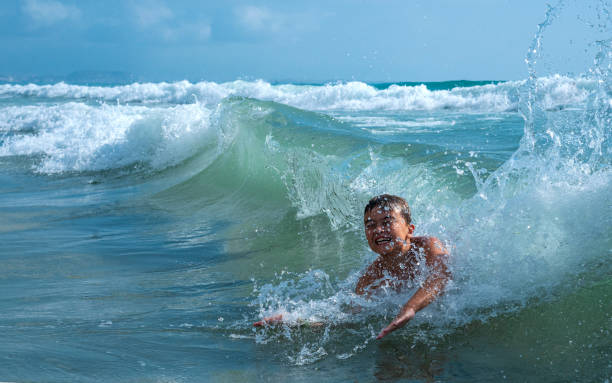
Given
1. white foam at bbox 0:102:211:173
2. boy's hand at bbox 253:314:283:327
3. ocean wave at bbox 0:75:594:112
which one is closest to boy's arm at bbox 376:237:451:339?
boy's hand at bbox 253:314:283:327

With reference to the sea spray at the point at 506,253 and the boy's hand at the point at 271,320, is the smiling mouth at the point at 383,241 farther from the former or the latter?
the boy's hand at the point at 271,320

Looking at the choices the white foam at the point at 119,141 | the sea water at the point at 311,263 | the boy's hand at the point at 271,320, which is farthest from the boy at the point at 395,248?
the white foam at the point at 119,141

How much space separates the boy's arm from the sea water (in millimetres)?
68

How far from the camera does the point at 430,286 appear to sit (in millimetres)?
3277

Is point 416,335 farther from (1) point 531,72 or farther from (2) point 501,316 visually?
(1) point 531,72

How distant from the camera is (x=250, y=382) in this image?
2.65m

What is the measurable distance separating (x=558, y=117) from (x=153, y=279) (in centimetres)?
361

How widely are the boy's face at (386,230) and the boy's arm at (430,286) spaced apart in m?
0.16

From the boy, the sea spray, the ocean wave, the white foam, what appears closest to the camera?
the sea spray

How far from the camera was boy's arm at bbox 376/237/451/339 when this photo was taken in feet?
9.49

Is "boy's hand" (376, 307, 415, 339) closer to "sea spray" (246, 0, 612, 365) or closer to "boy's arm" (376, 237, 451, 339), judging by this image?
"boy's arm" (376, 237, 451, 339)

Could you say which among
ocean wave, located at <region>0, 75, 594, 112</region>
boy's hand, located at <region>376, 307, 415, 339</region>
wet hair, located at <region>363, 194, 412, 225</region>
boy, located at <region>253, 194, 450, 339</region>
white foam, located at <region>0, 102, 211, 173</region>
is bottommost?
boy's hand, located at <region>376, 307, 415, 339</region>

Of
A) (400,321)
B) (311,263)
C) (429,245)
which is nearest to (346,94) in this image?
(311,263)

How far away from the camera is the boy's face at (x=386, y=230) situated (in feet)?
11.4
